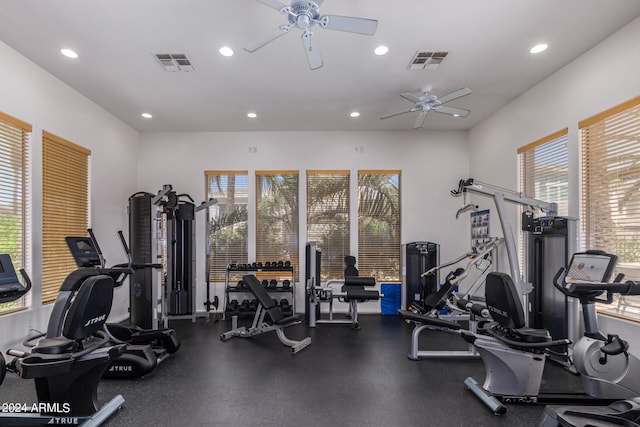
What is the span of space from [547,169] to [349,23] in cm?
329

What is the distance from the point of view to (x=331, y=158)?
5.94 metres

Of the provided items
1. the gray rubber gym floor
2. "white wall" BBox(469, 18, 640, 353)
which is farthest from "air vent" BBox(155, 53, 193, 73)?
"white wall" BBox(469, 18, 640, 353)

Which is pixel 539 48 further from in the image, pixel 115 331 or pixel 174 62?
pixel 115 331

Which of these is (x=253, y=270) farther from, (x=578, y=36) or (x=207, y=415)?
(x=578, y=36)

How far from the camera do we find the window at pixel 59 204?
150 inches

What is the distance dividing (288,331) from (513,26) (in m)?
4.58

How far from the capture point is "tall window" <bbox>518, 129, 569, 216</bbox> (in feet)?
12.3

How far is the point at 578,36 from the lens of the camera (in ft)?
10.1

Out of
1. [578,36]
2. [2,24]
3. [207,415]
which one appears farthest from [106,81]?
[578,36]

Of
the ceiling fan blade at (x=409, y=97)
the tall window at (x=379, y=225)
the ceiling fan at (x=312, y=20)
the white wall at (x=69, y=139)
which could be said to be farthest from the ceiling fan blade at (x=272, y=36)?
the tall window at (x=379, y=225)

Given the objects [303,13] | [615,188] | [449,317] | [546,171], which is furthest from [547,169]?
[303,13]

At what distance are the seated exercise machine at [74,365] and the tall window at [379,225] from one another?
427 cm

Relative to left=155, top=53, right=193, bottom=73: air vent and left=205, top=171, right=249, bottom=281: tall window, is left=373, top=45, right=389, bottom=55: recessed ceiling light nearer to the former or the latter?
left=155, top=53, right=193, bottom=73: air vent

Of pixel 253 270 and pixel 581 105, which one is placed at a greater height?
pixel 581 105
